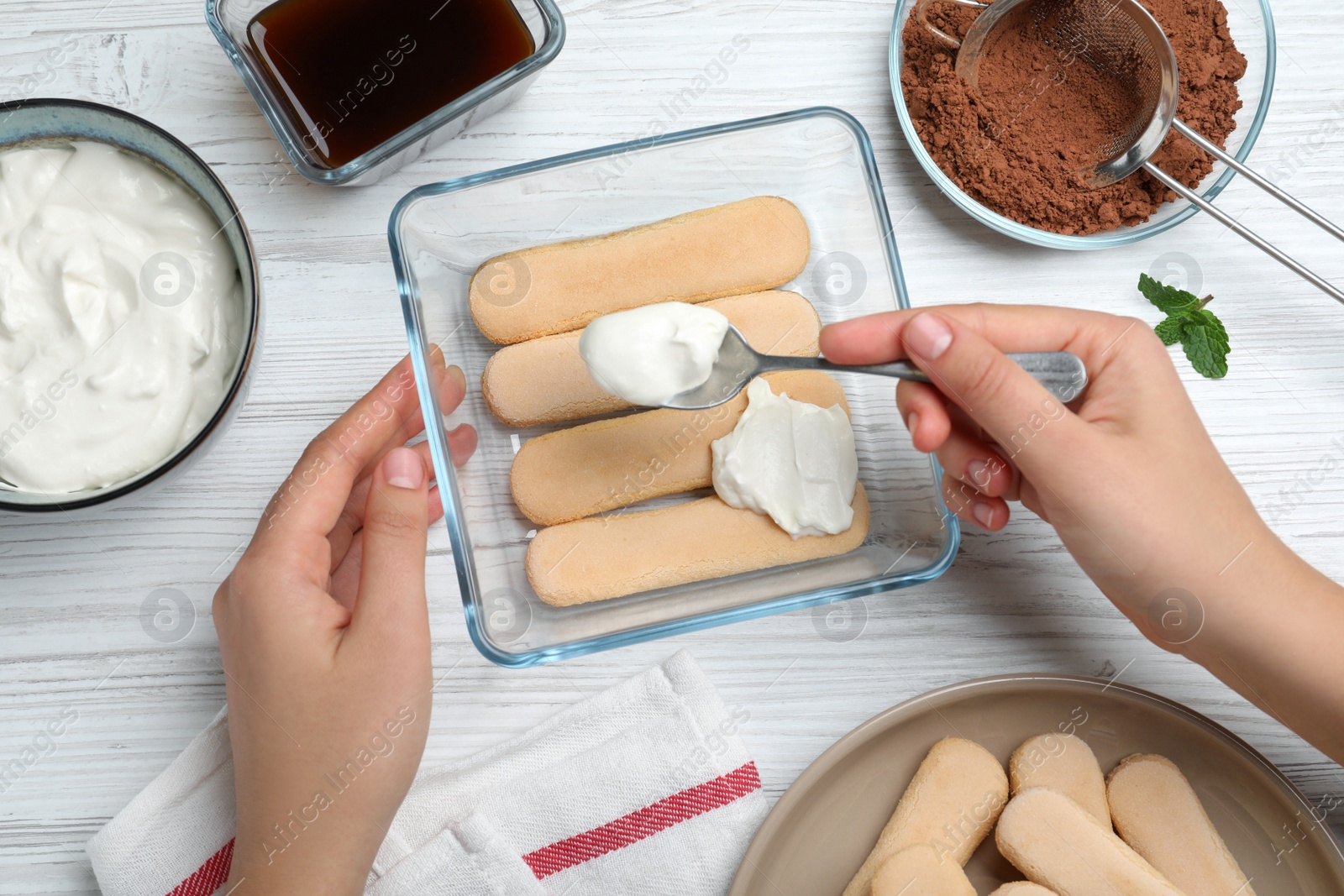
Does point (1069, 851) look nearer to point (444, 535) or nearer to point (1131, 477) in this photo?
point (1131, 477)

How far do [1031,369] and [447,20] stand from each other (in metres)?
0.68

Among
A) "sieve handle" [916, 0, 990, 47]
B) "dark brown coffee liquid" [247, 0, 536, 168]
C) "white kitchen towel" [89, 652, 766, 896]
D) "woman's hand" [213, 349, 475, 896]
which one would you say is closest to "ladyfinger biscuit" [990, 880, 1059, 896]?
"white kitchen towel" [89, 652, 766, 896]

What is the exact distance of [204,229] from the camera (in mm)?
814

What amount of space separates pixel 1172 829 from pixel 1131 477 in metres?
0.40

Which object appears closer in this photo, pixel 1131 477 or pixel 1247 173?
pixel 1131 477

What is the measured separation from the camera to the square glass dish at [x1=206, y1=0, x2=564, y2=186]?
0.84 metres

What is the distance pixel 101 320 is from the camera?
31.2 inches

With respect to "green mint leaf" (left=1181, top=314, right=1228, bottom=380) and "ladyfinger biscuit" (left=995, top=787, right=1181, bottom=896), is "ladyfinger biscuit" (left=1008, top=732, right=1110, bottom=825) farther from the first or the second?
"green mint leaf" (left=1181, top=314, right=1228, bottom=380)

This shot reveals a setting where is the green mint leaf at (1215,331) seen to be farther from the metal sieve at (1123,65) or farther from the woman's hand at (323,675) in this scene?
the woman's hand at (323,675)

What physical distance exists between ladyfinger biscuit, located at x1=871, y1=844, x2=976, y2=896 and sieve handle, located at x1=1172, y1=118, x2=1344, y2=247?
0.74 m

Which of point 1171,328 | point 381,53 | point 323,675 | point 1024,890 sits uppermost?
point 381,53

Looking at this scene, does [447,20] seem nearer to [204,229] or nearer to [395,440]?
[204,229]

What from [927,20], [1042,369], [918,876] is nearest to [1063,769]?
[918,876]

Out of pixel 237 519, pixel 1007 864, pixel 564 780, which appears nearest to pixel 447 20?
pixel 237 519
